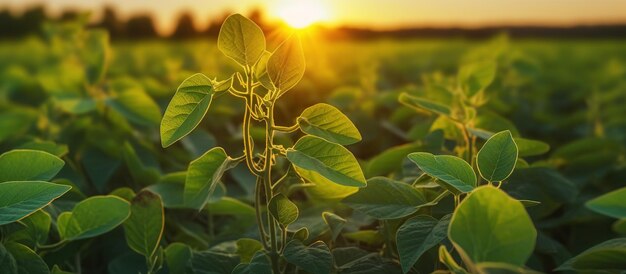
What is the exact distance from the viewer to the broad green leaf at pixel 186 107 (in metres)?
1.00

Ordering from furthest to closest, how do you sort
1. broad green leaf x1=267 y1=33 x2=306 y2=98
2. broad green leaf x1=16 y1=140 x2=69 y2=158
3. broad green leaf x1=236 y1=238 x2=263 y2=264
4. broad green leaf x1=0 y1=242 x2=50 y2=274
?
broad green leaf x1=16 y1=140 x2=69 y2=158 < broad green leaf x1=236 y1=238 x2=263 y2=264 < broad green leaf x1=0 y1=242 x2=50 y2=274 < broad green leaf x1=267 y1=33 x2=306 y2=98

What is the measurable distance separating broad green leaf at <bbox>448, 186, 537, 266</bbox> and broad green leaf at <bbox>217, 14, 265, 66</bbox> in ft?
1.23

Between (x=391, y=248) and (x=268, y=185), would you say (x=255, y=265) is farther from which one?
(x=391, y=248)

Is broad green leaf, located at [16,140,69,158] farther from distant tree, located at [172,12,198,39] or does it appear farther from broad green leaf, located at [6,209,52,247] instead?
distant tree, located at [172,12,198,39]

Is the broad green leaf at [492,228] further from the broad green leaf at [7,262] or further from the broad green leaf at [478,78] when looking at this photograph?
the broad green leaf at [478,78]

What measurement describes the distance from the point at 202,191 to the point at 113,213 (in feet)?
0.72

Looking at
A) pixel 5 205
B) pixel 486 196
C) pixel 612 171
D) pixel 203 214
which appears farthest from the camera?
pixel 612 171

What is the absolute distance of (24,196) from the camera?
1050mm

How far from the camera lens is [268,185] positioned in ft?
3.56

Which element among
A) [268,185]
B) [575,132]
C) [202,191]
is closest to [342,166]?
[268,185]

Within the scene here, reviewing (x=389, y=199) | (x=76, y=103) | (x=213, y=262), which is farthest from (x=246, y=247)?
(x=76, y=103)

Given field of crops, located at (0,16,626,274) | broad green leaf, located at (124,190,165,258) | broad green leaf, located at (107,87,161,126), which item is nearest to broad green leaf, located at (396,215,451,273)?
field of crops, located at (0,16,626,274)

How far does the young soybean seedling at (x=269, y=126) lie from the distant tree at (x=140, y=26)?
2202 cm

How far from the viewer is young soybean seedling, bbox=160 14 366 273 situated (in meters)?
1.01
